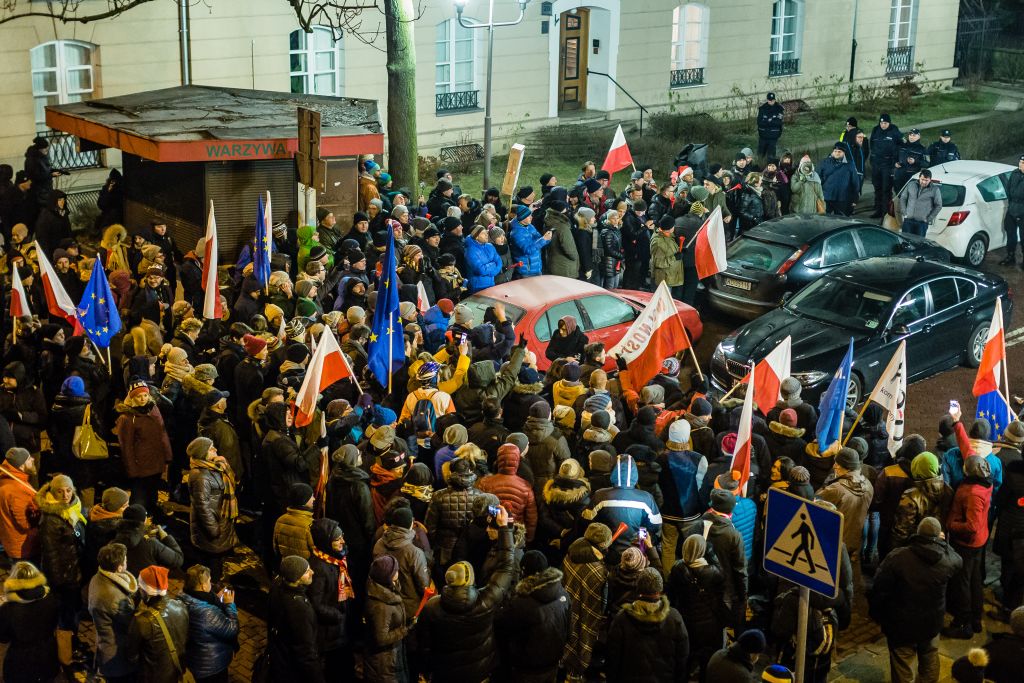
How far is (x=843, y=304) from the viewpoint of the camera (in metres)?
15.6

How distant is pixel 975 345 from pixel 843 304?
1.91m

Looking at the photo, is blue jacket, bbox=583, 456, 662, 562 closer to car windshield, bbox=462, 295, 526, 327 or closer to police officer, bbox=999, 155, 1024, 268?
car windshield, bbox=462, 295, 526, 327

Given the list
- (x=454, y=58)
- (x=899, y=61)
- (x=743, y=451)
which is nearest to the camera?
(x=743, y=451)

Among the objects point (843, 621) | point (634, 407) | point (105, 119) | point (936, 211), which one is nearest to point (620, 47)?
point (936, 211)

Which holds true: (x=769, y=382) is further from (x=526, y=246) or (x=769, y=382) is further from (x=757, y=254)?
(x=757, y=254)

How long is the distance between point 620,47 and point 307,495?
74.1 feet

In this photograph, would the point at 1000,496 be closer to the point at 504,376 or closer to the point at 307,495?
the point at 504,376

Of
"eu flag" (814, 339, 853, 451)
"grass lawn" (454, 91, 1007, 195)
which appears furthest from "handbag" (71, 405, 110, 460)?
"grass lawn" (454, 91, 1007, 195)

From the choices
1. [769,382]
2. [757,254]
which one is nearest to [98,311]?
[769,382]

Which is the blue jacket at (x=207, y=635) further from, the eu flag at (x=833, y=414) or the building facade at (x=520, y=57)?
the building facade at (x=520, y=57)

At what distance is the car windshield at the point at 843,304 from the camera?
15281mm

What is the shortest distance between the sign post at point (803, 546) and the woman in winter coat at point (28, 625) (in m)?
4.66

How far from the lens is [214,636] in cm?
869

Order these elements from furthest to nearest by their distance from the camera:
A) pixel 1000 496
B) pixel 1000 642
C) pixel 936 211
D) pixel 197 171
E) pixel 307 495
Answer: pixel 936 211 → pixel 197 171 → pixel 1000 496 → pixel 307 495 → pixel 1000 642
